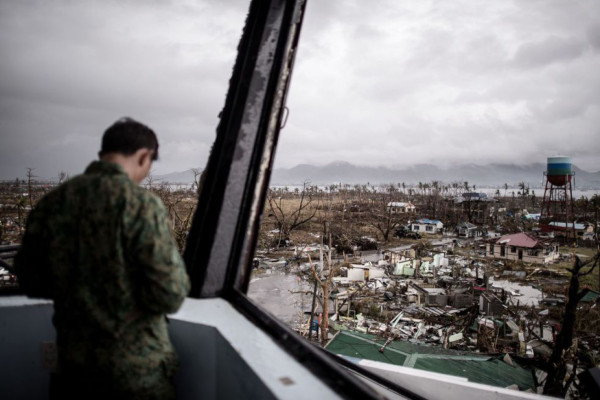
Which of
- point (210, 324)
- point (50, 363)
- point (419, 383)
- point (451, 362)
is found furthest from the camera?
point (451, 362)

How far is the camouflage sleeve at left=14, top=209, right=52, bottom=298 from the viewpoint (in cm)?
82

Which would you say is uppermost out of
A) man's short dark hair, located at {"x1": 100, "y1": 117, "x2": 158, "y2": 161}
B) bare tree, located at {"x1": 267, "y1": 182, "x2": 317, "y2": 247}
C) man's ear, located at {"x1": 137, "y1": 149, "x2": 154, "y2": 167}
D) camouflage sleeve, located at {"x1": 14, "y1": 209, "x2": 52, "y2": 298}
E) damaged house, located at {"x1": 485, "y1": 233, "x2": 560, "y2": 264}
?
man's short dark hair, located at {"x1": 100, "y1": 117, "x2": 158, "y2": 161}

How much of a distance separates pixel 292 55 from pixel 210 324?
1.07 m

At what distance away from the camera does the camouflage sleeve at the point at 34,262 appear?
0.82 meters

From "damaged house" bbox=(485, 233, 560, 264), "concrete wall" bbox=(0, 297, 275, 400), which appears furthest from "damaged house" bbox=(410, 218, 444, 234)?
"concrete wall" bbox=(0, 297, 275, 400)

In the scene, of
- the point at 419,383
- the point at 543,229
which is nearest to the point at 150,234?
the point at 419,383

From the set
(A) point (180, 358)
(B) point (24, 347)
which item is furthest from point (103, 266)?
(B) point (24, 347)

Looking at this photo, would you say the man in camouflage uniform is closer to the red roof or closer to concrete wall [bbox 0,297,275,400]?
concrete wall [bbox 0,297,275,400]

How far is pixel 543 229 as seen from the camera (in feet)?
79.9

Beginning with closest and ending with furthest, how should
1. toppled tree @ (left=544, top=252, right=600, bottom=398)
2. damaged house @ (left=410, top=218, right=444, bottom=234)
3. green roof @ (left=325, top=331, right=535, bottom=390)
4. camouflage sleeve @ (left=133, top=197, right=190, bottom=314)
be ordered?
camouflage sleeve @ (left=133, top=197, right=190, bottom=314) → toppled tree @ (left=544, top=252, right=600, bottom=398) → green roof @ (left=325, top=331, right=535, bottom=390) → damaged house @ (left=410, top=218, right=444, bottom=234)

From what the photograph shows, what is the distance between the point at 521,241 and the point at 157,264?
961 inches

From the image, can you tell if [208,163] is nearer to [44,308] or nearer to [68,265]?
[68,265]

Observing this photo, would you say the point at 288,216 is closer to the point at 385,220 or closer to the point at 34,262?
the point at 385,220

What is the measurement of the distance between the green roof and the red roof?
16.5 metres
